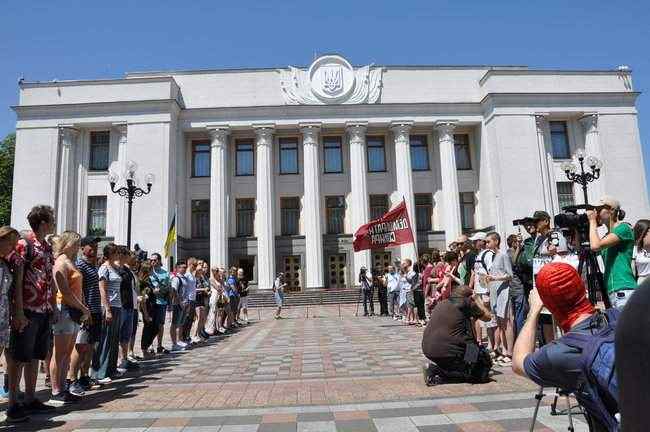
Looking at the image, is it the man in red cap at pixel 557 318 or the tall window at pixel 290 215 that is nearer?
the man in red cap at pixel 557 318

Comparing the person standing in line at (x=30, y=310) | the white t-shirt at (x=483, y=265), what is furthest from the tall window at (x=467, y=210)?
the person standing in line at (x=30, y=310)

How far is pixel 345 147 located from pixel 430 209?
8083 millimetres

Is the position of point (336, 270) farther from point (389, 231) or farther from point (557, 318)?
point (557, 318)

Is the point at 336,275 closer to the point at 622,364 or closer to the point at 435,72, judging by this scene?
the point at 435,72

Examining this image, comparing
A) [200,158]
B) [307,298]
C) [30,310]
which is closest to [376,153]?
[307,298]

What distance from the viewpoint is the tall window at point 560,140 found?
35.9 meters

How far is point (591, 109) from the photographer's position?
35.0 meters

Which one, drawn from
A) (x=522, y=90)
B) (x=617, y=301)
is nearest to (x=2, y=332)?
(x=617, y=301)

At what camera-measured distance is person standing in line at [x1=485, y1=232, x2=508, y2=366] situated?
287 inches

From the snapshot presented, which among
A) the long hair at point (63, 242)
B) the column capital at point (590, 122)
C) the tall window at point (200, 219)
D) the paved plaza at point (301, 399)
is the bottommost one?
the paved plaza at point (301, 399)

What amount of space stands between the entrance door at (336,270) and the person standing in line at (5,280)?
1219 inches

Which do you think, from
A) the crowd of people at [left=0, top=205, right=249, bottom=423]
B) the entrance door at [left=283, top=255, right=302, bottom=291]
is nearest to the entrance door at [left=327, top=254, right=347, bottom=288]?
the entrance door at [left=283, top=255, right=302, bottom=291]

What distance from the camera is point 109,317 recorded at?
6883 millimetres

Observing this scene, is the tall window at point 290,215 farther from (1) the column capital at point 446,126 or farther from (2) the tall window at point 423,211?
(1) the column capital at point 446,126
